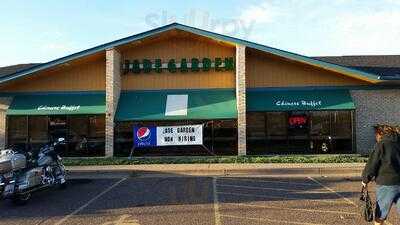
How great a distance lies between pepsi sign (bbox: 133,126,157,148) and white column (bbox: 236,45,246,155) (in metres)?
3.75

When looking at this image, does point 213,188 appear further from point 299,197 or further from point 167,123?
point 167,123

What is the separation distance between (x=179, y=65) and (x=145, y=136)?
381 cm

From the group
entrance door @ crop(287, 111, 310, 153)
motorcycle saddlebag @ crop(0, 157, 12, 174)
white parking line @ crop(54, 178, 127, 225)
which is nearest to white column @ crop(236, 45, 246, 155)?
entrance door @ crop(287, 111, 310, 153)

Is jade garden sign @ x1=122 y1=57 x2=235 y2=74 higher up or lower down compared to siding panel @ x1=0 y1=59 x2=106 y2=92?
higher up

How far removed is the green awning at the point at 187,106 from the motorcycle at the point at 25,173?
8.87 meters

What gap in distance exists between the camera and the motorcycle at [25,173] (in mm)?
11633

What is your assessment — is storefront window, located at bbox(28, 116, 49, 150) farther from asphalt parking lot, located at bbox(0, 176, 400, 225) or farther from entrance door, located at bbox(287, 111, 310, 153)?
entrance door, located at bbox(287, 111, 310, 153)

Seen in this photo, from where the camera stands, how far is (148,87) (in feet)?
79.0

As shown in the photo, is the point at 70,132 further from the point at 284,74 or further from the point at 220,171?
the point at 284,74

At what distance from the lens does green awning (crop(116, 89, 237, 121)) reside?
73.0 feet

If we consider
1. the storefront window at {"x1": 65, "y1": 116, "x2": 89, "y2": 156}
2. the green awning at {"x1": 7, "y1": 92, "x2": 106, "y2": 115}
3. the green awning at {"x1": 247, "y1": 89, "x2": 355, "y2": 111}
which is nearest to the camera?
the green awning at {"x1": 247, "y1": 89, "x2": 355, "y2": 111}

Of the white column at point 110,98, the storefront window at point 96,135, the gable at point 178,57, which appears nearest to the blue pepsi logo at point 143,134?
the white column at point 110,98

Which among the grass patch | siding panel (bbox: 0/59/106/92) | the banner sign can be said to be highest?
siding panel (bbox: 0/59/106/92)

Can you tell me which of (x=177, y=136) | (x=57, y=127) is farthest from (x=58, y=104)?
(x=177, y=136)
